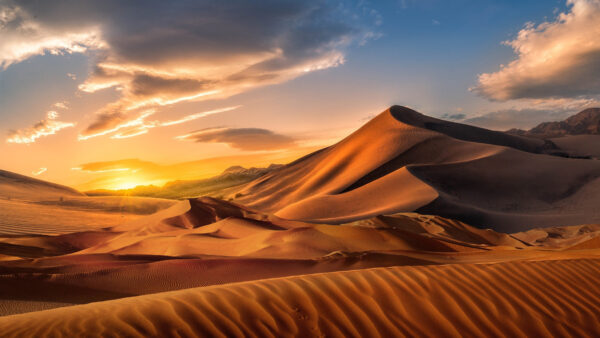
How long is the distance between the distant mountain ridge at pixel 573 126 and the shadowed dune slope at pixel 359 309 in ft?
347

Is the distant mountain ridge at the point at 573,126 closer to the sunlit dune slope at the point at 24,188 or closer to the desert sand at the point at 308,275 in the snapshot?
the desert sand at the point at 308,275

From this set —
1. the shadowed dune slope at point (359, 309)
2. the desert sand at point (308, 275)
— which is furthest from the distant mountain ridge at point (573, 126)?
the shadowed dune slope at point (359, 309)

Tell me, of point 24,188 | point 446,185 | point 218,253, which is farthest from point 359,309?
point 24,188

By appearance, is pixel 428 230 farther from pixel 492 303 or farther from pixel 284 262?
pixel 492 303

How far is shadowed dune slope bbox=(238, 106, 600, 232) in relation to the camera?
2186 cm

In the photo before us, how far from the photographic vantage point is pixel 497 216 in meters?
21.5

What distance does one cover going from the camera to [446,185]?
87.9 ft

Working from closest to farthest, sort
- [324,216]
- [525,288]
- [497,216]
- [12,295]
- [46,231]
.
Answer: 1. [525,288]
2. [12,295]
3. [46,231]
4. [497,216]
5. [324,216]

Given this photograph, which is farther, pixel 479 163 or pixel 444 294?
pixel 479 163

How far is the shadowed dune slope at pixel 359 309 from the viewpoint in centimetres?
330

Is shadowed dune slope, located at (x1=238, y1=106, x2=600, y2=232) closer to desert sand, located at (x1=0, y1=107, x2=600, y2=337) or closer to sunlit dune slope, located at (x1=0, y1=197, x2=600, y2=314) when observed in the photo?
desert sand, located at (x1=0, y1=107, x2=600, y2=337)

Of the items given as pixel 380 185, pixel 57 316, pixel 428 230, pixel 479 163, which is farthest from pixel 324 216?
pixel 57 316

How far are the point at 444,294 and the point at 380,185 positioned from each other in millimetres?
23729

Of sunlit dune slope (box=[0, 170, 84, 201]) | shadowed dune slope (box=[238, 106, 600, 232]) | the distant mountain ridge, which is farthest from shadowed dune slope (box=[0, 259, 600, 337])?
the distant mountain ridge
